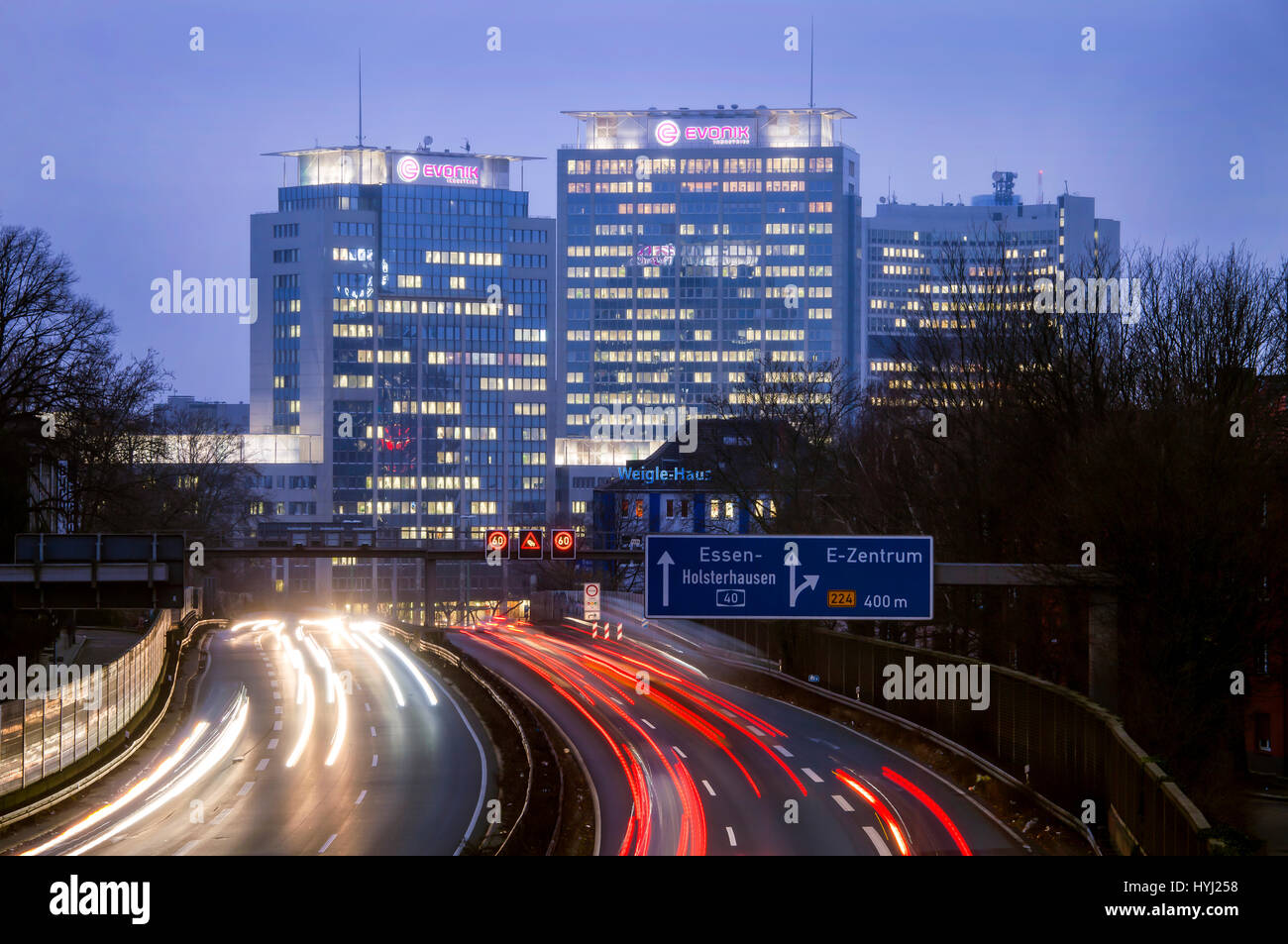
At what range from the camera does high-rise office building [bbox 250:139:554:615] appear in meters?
194

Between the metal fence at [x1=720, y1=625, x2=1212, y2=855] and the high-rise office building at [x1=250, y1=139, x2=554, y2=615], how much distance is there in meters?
147

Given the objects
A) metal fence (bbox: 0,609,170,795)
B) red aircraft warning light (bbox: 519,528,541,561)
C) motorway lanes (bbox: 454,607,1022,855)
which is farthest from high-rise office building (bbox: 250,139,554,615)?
red aircraft warning light (bbox: 519,528,541,561)

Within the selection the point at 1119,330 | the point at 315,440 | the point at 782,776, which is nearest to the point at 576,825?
the point at 782,776

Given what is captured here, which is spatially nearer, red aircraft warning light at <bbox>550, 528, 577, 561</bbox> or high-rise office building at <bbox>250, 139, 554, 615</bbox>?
red aircraft warning light at <bbox>550, 528, 577, 561</bbox>

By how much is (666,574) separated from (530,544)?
36.4ft

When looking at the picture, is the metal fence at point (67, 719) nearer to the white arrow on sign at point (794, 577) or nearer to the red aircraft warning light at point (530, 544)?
the red aircraft warning light at point (530, 544)

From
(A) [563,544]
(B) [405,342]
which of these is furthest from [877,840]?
(B) [405,342]

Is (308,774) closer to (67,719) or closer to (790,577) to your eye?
(67,719)

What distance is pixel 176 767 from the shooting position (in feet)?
129

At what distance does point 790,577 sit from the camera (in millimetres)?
31375

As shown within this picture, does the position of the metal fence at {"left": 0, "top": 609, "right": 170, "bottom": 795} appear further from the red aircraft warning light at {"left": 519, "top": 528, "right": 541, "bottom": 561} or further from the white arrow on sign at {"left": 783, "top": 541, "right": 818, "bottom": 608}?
the white arrow on sign at {"left": 783, "top": 541, "right": 818, "bottom": 608}

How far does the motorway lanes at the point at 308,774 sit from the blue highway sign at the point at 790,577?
697 centimetres

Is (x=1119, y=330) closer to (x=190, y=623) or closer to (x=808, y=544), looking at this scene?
(x=808, y=544)
